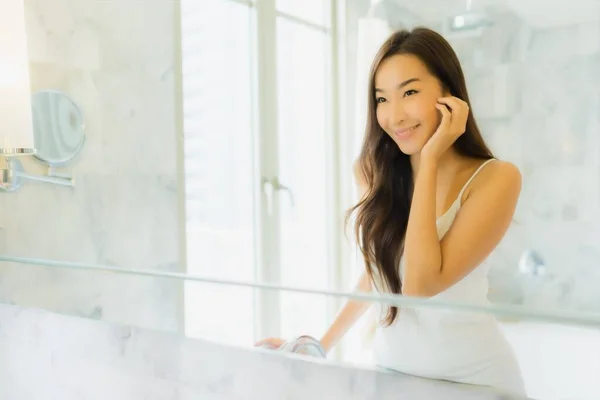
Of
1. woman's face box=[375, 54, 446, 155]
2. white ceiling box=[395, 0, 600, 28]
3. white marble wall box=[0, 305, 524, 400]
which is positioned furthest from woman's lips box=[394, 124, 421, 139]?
white marble wall box=[0, 305, 524, 400]

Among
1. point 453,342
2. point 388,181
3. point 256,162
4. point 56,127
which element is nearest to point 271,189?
point 256,162

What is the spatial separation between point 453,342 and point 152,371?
0.52 metres

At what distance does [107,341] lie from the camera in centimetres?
104

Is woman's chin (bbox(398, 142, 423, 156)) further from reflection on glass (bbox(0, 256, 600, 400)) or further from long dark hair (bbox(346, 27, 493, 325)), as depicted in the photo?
reflection on glass (bbox(0, 256, 600, 400))

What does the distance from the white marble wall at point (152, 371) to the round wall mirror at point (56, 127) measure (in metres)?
0.30

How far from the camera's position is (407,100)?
718mm

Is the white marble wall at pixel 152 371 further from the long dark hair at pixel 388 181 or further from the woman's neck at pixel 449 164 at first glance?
the woman's neck at pixel 449 164

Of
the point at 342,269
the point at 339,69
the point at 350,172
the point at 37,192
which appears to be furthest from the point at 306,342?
the point at 37,192

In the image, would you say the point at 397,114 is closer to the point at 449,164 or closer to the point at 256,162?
the point at 449,164

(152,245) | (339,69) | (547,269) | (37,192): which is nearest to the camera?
(547,269)

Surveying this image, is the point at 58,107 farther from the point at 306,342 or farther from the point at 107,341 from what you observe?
the point at 306,342

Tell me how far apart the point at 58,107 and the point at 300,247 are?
565 millimetres

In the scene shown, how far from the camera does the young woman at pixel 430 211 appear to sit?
0.68 meters

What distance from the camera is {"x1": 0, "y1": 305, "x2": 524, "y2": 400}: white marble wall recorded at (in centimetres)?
78
